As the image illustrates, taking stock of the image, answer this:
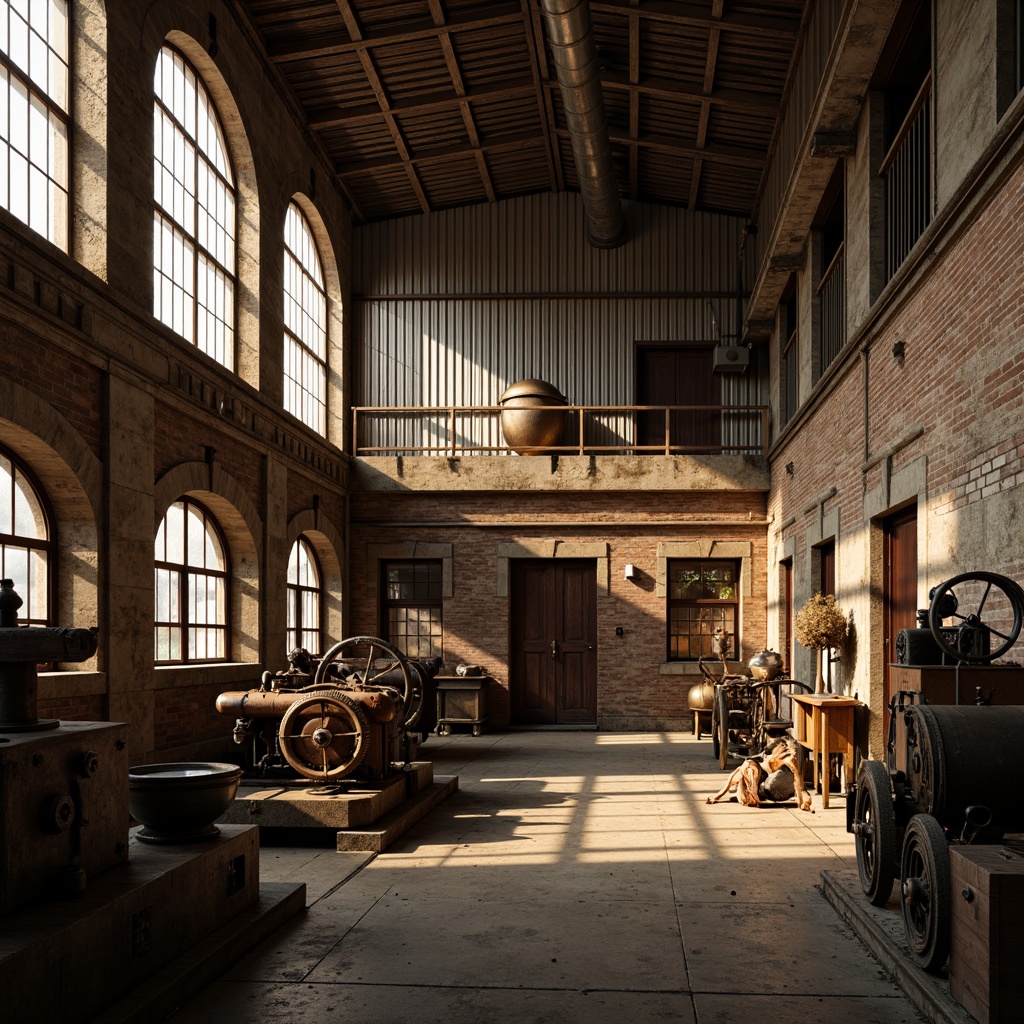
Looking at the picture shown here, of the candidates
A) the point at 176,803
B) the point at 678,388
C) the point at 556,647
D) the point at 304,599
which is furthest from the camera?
the point at 678,388

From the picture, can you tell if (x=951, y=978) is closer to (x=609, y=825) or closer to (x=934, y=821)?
(x=934, y=821)

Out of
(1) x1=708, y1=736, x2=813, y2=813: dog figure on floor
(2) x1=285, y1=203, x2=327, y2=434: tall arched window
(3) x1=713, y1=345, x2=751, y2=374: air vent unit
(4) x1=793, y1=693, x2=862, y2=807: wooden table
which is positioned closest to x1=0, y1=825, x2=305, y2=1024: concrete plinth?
(1) x1=708, y1=736, x2=813, y2=813: dog figure on floor

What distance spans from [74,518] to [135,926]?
4.99 m

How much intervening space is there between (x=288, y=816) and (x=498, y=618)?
30.6ft

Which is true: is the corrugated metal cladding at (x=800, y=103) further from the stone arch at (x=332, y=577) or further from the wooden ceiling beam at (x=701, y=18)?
the stone arch at (x=332, y=577)

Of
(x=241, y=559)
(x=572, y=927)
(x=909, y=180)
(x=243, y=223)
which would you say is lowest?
(x=572, y=927)

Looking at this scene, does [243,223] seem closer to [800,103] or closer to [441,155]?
[441,155]

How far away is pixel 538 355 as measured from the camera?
714 inches

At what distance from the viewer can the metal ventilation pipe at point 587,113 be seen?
11711 mm

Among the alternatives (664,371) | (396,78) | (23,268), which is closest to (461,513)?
(664,371)

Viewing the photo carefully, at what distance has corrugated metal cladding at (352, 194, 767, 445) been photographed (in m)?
18.1

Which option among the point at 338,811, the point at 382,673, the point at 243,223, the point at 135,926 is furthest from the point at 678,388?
the point at 135,926

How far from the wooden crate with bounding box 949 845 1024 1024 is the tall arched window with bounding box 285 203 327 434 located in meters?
12.2

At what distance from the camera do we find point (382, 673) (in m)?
9.60
